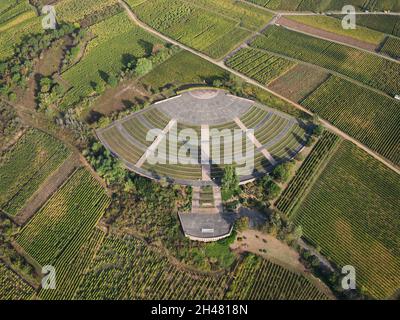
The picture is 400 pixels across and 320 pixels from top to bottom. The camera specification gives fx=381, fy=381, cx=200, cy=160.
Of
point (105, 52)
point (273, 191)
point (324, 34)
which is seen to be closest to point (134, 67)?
point (105, 52)

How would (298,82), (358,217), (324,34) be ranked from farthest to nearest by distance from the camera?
(324,34) < (298,82) < (358,217)

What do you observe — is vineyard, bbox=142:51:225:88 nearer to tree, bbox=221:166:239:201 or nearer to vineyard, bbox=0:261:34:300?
tree, bbox=221:166:239:201

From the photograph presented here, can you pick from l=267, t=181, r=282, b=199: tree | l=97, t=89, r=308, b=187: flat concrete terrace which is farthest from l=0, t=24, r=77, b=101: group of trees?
l=267, t=181, r=282, b=199: tree

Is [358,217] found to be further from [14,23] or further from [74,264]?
[14,23]

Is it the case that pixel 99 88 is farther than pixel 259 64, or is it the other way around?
pixel 259 64

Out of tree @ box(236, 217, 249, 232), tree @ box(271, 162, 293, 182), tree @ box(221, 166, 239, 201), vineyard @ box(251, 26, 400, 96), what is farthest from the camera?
vineyard @ box(251, 26, 400, 96)

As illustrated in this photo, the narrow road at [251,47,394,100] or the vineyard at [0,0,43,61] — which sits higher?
the vineyard at [0,0,43,61]

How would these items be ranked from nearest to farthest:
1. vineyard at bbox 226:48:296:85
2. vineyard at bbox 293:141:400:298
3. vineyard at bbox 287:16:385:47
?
vineyard at bbox 293:141:400:298, vineyard at bbox 226:48:296:85, vineyard at bbox 287:16:385:47
